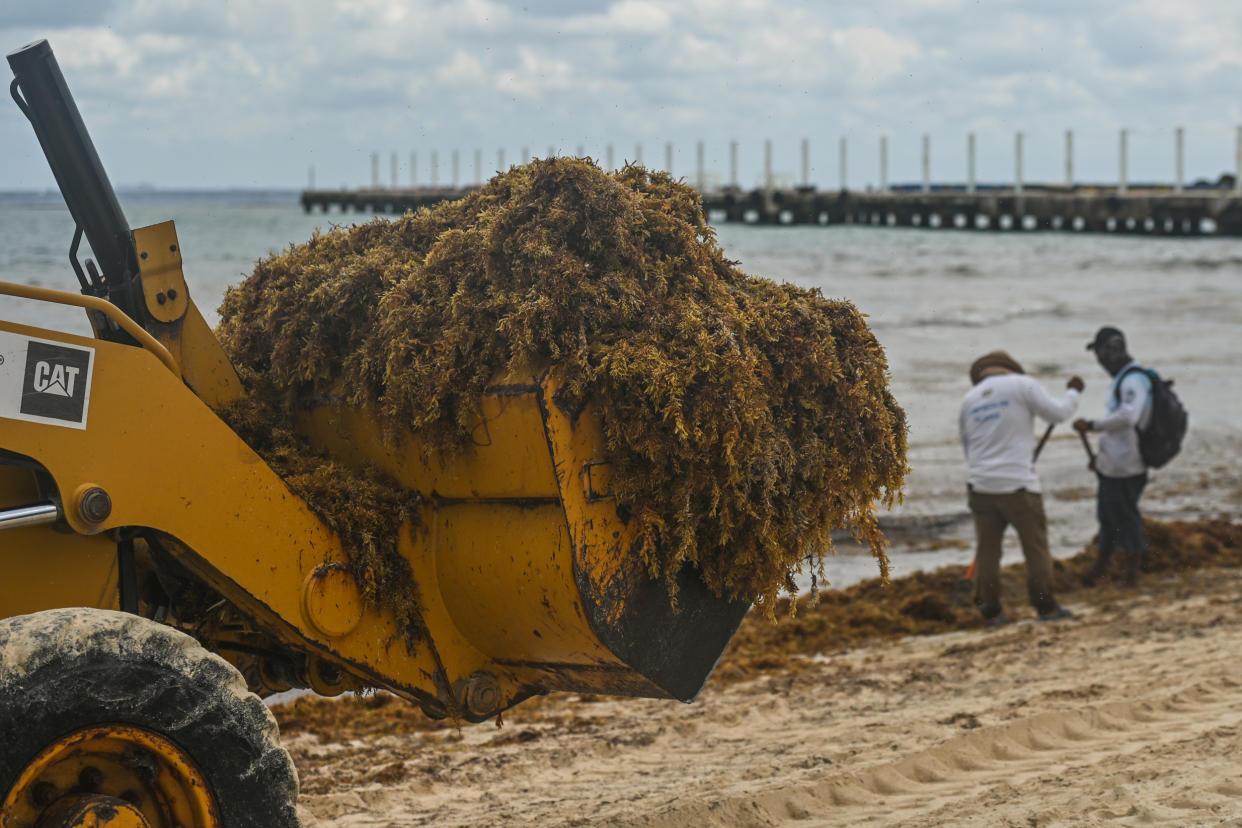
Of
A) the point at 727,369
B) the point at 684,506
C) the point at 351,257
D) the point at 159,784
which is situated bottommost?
the point at 159,784

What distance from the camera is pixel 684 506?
3717 millimetres

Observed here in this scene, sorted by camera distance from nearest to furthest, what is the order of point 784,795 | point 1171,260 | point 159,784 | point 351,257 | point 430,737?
point 159,784, point 351,257, point 784,795, point 430,737, point 1171,260

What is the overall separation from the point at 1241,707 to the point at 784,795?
2.25 metres

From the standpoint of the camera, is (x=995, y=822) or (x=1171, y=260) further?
(x=1171, y=260)

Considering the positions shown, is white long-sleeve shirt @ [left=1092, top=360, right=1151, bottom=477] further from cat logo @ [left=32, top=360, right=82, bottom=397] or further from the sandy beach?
cat logo @ [left=32, top=360, right=82, bottom=397]

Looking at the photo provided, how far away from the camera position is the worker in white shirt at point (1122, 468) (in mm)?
9273

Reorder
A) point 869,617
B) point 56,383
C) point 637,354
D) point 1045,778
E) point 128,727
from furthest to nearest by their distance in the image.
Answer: point 869,617, point 1045,778, point 637,354, point 56,383, point 128,727

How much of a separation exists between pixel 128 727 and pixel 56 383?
0.81m

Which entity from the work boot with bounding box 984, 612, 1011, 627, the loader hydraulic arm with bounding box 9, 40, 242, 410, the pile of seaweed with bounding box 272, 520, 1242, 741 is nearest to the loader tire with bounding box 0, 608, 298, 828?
the loader hydraulic arm with bounding box 9, 40, 242, 410

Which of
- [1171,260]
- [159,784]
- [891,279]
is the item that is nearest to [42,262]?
[891,279]

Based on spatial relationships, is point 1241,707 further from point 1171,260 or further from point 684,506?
point 1171,260

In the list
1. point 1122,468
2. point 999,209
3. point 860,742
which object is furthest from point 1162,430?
point 999,209

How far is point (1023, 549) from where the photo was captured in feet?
28.0

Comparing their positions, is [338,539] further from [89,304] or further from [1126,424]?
[1126,424]
